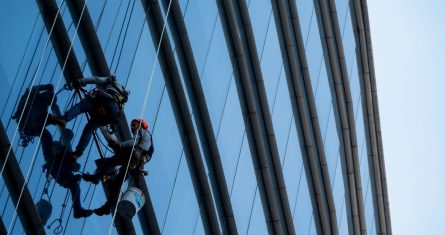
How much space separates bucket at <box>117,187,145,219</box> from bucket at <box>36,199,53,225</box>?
1006 mm

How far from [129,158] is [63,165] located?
3.28 feet

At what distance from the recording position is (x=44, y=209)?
1512cm

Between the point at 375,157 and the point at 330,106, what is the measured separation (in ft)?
14.4

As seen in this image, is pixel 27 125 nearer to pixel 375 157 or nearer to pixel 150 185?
pixel 150 185

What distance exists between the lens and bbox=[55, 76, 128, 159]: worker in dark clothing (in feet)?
50.0

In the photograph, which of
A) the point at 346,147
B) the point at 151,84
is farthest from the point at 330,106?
the point at 151,84

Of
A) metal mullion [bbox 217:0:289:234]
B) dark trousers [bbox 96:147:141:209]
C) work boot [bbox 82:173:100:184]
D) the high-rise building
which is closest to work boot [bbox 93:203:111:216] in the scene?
A: dark trousers [bbox 96:147:141:209]

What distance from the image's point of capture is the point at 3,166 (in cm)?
1382

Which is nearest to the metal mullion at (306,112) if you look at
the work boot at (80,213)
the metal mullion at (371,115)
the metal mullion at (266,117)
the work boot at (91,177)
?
the metal mullion at (266,117)

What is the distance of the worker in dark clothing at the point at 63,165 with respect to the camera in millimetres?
15211

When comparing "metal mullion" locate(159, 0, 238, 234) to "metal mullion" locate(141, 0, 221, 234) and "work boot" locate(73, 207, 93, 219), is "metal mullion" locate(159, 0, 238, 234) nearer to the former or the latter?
"metal mullion" locate(141, 0, 221, 234)

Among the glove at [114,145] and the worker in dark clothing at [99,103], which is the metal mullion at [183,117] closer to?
the worker in dark clothing at [99,103]

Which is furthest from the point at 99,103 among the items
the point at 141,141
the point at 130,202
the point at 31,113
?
the point at 130,202

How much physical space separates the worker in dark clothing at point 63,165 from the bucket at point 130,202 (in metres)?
1.03
